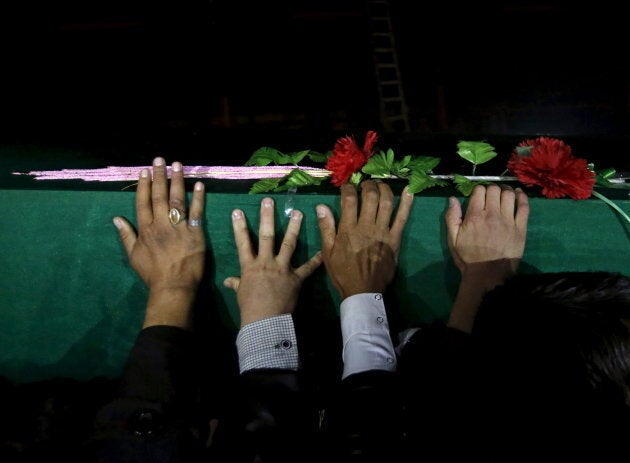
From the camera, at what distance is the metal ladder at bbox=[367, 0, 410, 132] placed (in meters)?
4.32

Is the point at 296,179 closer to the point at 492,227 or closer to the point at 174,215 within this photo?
the point at 174,215

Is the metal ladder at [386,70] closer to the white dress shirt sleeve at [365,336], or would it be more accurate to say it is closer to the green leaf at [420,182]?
the green leaf at [420,182]

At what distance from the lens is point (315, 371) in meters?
1.28

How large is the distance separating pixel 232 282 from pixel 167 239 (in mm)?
269

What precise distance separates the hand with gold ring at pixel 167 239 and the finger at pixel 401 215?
0.65m

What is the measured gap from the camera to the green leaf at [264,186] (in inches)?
51.6

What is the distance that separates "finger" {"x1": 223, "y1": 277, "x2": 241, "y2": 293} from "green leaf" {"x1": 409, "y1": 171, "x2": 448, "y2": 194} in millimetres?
671

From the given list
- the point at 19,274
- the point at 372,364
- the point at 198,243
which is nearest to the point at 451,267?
the point at 372,364

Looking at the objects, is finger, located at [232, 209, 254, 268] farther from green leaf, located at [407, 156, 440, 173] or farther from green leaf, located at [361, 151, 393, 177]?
green leaf, located at [407, 156, 440, 173]

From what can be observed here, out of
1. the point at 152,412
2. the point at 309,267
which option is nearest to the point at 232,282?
the point at 309,267

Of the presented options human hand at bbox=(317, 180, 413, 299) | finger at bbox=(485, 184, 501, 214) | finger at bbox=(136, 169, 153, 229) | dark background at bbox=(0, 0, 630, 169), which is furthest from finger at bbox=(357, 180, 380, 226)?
dark background at bbox=(0, 0, 630, 169)

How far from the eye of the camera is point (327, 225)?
1.33m

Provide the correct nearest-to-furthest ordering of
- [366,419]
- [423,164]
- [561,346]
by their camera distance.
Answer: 1. [561,346]
2. [366,419]
3. [423,164]

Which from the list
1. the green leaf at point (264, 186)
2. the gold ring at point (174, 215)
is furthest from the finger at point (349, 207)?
the gold ring at point (174, 215)
